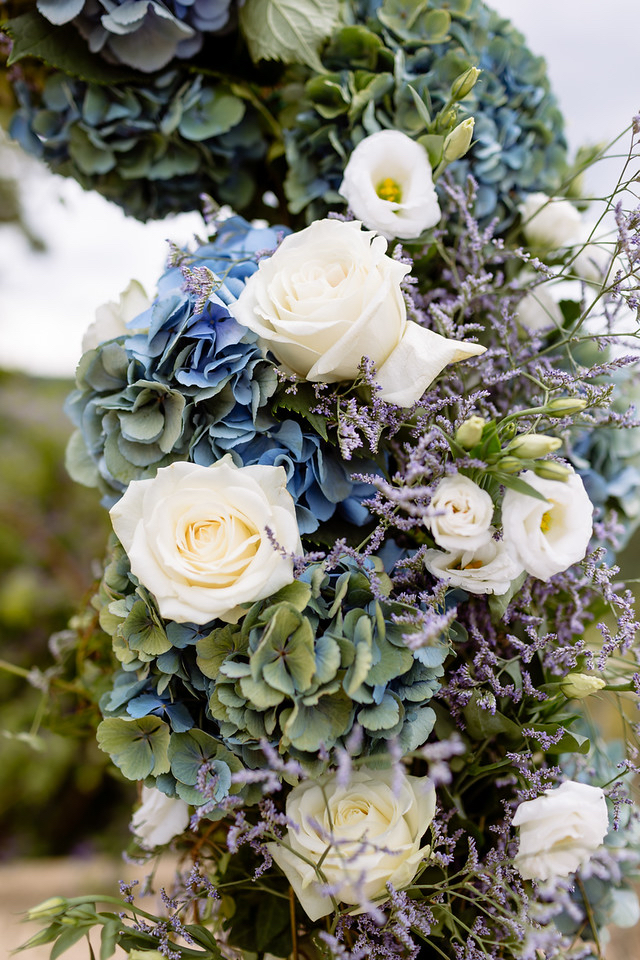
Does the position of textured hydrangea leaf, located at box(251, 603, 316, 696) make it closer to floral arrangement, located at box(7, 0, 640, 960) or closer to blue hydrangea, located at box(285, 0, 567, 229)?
floral arrangement, located at box(7, 0, 640, 960)

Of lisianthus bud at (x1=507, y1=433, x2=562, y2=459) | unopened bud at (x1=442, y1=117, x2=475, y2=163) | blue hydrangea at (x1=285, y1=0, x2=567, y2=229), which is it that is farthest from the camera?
blue hydrangea at (x1=285, y1=0, x2=567, y2=229)

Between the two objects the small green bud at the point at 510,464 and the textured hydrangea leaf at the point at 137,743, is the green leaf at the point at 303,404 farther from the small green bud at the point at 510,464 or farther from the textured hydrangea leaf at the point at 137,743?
the textured hydrangea leaf at the point at 137,743

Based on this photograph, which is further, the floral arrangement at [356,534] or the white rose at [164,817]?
the white rose at [164,817]

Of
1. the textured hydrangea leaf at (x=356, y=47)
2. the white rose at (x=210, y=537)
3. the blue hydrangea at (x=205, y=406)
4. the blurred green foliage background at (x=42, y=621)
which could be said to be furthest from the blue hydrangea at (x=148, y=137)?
the blurred green foliage background at (x=42, y=621)

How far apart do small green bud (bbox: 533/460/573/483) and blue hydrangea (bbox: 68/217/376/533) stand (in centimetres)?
13

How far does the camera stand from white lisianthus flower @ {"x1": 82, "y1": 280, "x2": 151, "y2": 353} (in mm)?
604

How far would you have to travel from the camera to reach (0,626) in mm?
1765

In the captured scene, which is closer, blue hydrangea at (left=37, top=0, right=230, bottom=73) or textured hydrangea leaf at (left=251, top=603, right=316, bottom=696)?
textured hydrangea leaf at (left=251, top=603, right=316, bottom=696)

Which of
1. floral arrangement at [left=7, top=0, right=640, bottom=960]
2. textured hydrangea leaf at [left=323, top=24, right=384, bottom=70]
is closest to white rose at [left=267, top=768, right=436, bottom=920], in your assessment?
floral arrangement at [left=7, top=0, right=640, bottom=960]

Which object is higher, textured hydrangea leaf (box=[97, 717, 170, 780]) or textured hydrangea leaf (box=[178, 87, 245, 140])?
textured hydrangea leaf (box=[178, 87, 245, 140])

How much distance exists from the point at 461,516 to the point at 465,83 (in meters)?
0.34

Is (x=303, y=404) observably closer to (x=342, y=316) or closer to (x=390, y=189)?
(x=342, y=316)

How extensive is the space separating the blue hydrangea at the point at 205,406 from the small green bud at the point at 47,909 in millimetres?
277

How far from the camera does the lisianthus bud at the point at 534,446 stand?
1.32ft
